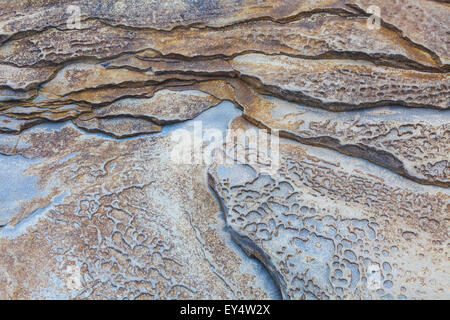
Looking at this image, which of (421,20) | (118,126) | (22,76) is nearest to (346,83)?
(421,20)

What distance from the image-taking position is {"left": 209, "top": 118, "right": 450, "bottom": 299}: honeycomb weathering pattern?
1.78 meters

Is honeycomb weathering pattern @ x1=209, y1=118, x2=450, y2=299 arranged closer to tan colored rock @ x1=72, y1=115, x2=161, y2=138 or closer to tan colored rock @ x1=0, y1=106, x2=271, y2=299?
tan colored rock @ x1=0, y1=106, x2=271, y2=299

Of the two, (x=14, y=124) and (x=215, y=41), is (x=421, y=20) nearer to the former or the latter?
(x=215, y=41)

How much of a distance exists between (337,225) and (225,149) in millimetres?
754

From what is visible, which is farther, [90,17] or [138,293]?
[90,17]

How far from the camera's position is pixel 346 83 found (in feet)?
7.80

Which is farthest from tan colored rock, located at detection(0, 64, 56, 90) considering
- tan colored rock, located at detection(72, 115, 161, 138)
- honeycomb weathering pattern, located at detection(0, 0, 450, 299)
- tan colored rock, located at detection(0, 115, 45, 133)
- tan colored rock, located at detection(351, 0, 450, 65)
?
tan colored rock, located at detection(351, 0, 450, 65)

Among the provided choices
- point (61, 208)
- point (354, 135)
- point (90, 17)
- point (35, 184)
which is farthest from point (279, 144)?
point (90, 17)

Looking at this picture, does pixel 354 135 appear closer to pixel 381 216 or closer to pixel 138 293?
pixel 381 216

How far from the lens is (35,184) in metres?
2.28

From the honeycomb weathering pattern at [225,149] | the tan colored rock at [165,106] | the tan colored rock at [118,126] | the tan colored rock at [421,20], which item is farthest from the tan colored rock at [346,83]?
the tan colored rock at [118,126]

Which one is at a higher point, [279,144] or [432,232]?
[279,144]

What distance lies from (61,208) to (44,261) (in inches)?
12.3

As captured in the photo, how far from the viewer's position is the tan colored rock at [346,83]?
231 centimetres
